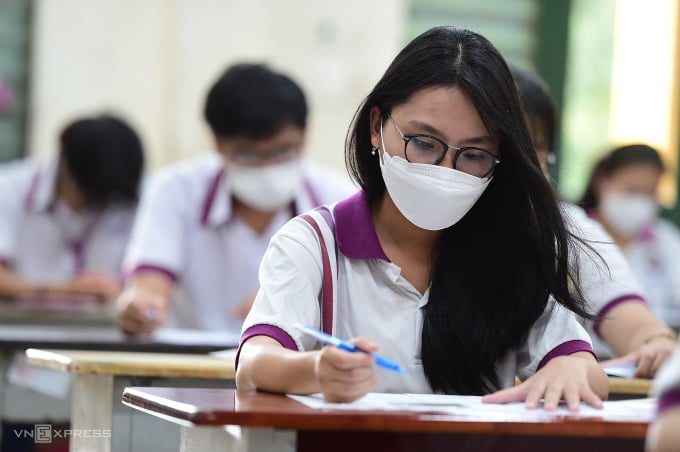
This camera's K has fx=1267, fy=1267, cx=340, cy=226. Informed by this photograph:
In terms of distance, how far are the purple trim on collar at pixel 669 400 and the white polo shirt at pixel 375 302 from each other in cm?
93

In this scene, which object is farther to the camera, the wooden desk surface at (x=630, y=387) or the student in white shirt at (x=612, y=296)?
the student in white shirt at (x=612, y=296)

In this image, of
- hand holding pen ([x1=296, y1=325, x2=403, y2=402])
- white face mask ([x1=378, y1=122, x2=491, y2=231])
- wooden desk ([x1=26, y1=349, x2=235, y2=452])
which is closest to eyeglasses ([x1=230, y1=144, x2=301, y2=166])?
wooden desk ([x1=26, y1=349, x2=235, y2=452])

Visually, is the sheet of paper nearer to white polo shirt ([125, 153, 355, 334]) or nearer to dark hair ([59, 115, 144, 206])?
white polo shirt ([125, 153, 355, 334])

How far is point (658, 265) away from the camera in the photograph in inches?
232

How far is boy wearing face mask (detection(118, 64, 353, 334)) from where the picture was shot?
156 inches

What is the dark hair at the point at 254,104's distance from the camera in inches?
154

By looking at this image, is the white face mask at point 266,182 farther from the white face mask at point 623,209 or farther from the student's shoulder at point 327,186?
the white face mask at point 623,209

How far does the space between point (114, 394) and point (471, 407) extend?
98 centimetres

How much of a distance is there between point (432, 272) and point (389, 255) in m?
0.09

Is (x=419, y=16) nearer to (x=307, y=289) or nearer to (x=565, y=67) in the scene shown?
(x=565, y=67)

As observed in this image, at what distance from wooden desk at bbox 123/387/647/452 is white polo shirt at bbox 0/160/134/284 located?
3612 millimetres

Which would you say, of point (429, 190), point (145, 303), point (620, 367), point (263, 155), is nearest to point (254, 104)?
point (263, 155)

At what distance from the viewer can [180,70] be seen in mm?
6102

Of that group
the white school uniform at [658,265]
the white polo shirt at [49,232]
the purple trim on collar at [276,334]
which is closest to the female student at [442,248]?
the purple trim on collar at [276,334]
